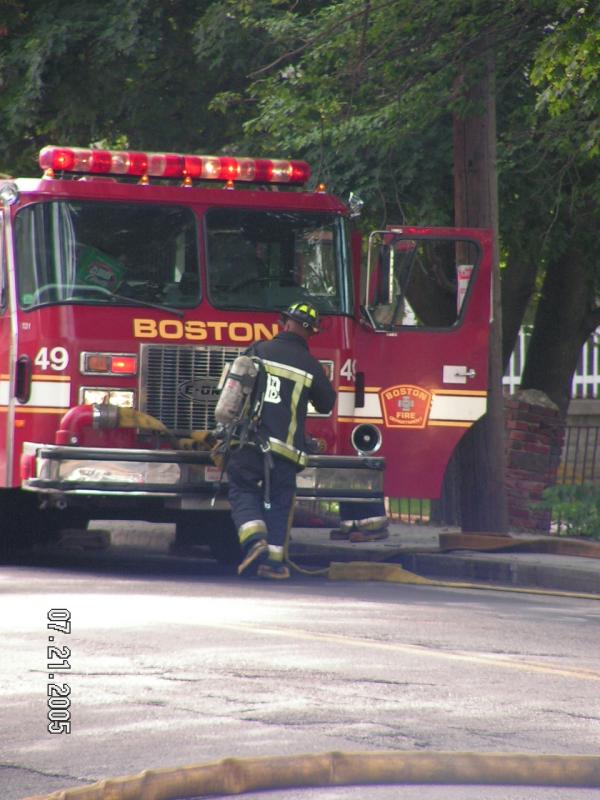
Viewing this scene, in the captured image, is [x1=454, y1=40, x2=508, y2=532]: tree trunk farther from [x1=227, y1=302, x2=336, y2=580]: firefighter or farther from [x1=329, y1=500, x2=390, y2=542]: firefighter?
[x1=227, y1=302, x2=336, y2=580]: firefighter

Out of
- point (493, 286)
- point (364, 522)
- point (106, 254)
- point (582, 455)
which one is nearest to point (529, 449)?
point (582, 455)

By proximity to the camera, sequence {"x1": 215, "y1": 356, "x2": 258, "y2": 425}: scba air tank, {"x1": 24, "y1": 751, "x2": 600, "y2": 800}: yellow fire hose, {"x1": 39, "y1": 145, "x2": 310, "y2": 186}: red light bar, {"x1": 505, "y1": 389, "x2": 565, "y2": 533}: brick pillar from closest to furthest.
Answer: {"x1": 24, "y1": 751, "x2": 600, "y2": 800}: yellow fire hose, {"x1": 215, "y1": 356, "x2": 258, "y2": 425}: scba air tank, {"x1": 39, "y1": 145, "x2": 310, "y2": 186}: red light bar, {"x1": 505, "y1": 389, "x2": 565, "y2": 533}: brick pillar

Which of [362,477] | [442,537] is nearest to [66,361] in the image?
[362,477]

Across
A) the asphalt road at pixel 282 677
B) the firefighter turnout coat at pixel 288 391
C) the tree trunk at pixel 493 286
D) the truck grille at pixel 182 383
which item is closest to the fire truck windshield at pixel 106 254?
the truck grille at pixel 182 383

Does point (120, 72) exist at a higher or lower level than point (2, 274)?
higher

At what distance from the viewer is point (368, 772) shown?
534cm

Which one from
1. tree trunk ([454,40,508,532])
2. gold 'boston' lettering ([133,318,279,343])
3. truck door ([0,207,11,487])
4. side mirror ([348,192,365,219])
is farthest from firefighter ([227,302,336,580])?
tree trunk ([454,40,508,532])

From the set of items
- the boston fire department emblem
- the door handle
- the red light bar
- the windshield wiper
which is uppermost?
the red light bar

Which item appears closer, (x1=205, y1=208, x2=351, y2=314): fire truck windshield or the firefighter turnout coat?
the firefighter turnout coat

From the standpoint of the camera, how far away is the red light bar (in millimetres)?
12109

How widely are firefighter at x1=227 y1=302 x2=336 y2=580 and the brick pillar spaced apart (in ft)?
20.3

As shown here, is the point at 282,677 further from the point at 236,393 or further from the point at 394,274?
the point at 394,274

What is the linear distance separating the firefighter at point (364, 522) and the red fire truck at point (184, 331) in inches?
8.2

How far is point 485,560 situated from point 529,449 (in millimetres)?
5100
